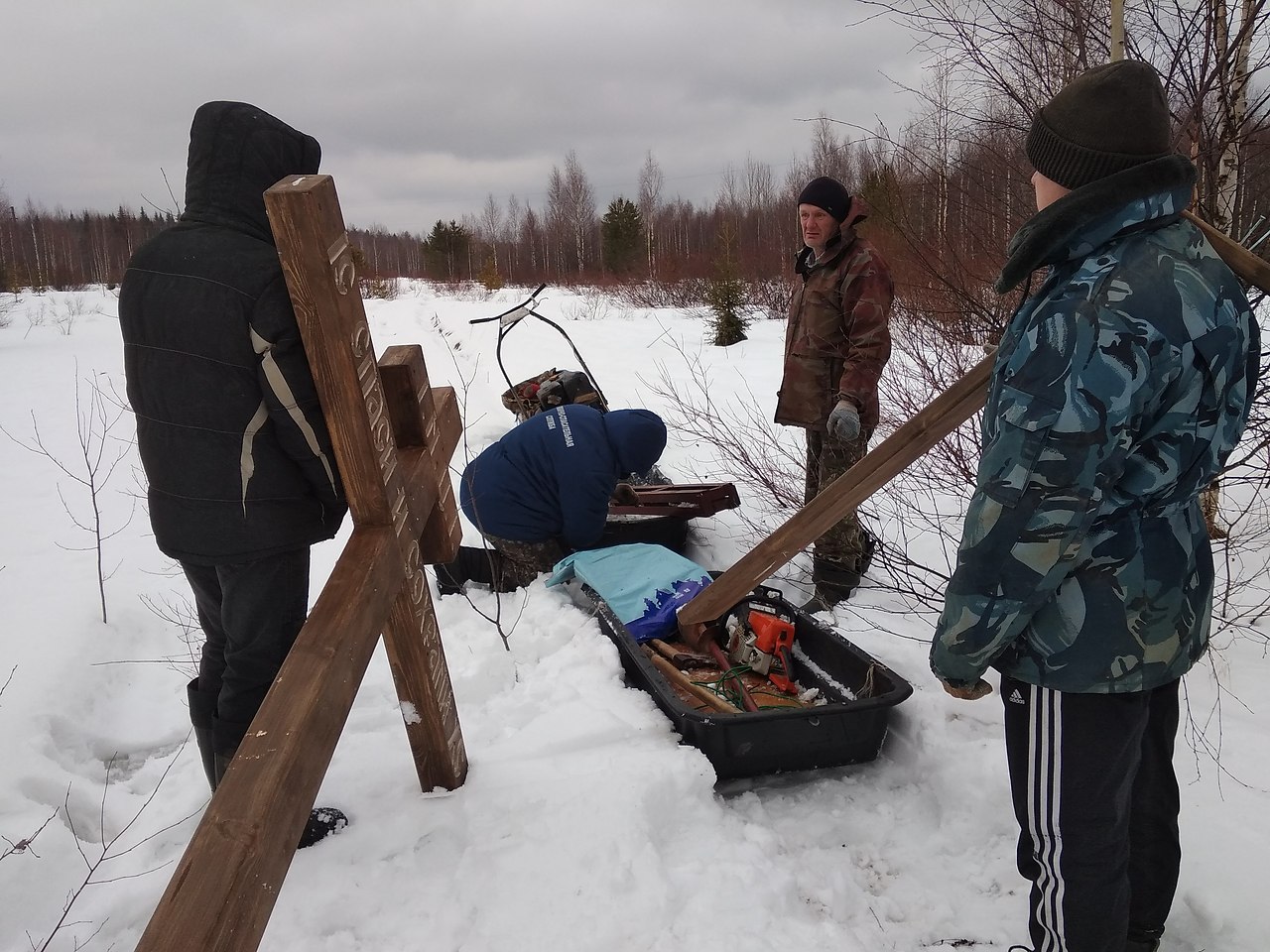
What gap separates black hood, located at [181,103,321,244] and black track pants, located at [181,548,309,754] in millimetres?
833

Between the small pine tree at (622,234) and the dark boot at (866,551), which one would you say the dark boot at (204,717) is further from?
the small pine tree at (622,234)

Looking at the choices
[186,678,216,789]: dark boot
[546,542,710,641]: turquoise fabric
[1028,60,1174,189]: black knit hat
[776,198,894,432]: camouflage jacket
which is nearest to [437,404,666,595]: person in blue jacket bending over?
[546,542,710,641]: turquoise fabric

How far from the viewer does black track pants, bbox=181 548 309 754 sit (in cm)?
198

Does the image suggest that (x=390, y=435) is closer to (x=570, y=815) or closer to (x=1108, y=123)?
(x=570, y=815)

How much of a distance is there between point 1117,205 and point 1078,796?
3.34 ft

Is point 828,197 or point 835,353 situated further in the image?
point 835,353

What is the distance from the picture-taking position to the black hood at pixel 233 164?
183cm

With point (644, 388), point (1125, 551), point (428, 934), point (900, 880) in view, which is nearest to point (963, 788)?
point (900, 880)

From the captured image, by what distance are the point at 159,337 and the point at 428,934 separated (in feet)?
4.94

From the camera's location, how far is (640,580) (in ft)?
11.7

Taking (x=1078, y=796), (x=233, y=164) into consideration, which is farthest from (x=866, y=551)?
(x=233, y=164)

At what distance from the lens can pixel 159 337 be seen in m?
1.80

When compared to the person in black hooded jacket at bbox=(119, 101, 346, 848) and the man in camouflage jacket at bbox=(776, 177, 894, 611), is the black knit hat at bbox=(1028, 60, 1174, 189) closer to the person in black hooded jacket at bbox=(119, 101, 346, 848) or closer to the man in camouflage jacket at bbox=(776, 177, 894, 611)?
the person in black hooded jacket at bbox=(119, 101, 346, 848)

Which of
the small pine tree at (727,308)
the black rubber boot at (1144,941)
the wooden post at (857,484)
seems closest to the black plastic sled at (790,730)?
the wooden post at (857,484)
